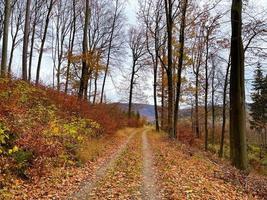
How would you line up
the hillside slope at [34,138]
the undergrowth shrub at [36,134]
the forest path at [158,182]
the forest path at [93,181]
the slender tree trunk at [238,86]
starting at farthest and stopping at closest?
1. the slender tree trunk at [238,86]
2. the undergrowth shrub at [36,134]
3. the hillside slope at [34,138]
4. the forest path at [158,182]
5. the forest path at [93,181]

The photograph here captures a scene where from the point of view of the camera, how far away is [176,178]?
10.7 meters

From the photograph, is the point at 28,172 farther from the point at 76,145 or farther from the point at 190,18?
the point at 190,18

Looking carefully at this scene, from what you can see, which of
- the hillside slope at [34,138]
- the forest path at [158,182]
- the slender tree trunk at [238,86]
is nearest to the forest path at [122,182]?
the forest path at [158,182]

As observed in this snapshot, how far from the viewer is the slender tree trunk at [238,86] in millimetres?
14258

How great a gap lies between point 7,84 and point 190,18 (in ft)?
49.2

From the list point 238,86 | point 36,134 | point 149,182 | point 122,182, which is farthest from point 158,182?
point 238,86

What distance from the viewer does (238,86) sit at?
14250 millimetres

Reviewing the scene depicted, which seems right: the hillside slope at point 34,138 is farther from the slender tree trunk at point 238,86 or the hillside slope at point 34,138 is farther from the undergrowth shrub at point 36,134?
the slender tree trunk at point 238,86

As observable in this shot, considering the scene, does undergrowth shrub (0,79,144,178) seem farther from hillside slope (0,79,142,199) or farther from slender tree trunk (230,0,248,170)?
slender tree trunk (230,0,248,170)

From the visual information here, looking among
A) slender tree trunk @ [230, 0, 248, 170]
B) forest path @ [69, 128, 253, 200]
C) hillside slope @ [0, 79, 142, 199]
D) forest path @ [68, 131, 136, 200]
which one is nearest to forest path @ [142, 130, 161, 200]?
forest path @ [69, 128, 253, 200]

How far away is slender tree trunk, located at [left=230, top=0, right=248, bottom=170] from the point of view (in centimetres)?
1426

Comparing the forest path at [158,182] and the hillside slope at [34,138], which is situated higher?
the hillside slope at [34,138]

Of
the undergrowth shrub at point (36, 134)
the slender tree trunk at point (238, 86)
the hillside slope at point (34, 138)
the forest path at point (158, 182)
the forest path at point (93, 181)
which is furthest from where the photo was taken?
the slender tree trunk at point (238, 86)

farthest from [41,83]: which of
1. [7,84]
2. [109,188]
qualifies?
[109,188]
